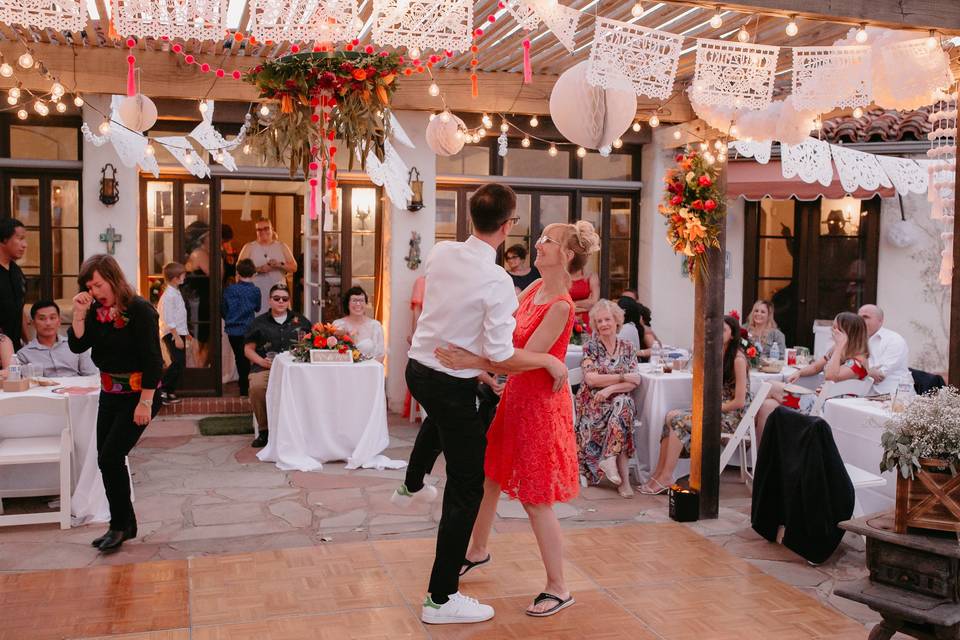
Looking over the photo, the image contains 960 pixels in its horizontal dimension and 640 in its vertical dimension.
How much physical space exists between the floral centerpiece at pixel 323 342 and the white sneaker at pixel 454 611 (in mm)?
3359

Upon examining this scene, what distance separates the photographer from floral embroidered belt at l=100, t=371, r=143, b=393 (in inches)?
185

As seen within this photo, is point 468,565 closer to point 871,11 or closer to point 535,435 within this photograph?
point 535,435

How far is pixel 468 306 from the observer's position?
363cm

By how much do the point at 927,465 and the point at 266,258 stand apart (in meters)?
7.70

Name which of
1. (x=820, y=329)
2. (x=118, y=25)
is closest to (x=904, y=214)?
(x=820, y=329)

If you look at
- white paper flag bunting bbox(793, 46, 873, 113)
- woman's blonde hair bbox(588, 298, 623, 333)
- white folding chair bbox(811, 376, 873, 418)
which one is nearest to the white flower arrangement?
white paper flag bunting bbox(793, 46, 873, 113)

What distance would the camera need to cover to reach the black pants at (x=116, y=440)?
4.72m

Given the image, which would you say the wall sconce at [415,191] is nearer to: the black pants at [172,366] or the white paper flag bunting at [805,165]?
the black pants at [172,366]

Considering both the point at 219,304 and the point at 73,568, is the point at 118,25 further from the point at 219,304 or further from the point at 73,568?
the point at 219,304

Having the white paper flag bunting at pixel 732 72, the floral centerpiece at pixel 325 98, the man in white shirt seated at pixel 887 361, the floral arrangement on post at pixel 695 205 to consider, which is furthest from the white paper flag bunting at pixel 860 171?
the floral centerpiece at pixel 325 98

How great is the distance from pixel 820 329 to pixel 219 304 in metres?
6.53

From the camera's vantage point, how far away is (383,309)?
31.2ft

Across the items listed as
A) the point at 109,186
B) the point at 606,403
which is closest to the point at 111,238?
the point at 109,186

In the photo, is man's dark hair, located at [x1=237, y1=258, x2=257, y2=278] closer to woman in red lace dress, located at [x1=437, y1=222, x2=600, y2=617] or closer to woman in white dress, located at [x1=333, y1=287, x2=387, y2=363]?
woman in white dress, located at [x1=333, y1=287, x2=387, y2=363]
